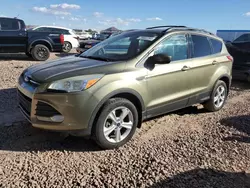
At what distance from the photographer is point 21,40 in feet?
38.1

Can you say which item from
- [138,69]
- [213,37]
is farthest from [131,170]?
[213,37]

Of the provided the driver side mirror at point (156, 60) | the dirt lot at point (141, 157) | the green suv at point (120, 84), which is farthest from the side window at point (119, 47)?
the dirt lot at point (141, 157)

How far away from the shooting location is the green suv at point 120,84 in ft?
11.0

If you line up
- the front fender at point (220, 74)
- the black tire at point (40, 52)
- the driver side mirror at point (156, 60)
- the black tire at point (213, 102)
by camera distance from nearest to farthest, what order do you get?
1. the driver side mirror at point (156, 60)
2. the front fender at point (220, 74)
3. the black tire at point (213, 102)
4. the black tire at point (40, 52)

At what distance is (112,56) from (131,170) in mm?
1855

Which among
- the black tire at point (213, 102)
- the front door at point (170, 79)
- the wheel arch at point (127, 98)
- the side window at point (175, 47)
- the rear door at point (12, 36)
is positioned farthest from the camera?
the rear door at point (12, 36)

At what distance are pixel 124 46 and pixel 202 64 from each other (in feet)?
4.98

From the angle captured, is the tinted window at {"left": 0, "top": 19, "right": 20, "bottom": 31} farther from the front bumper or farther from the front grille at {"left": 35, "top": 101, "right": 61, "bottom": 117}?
the front grille at {"left": 35, "top": 101, "right": 61, "bottom": 117}

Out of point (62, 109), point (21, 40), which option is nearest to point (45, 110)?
point (62, 109)

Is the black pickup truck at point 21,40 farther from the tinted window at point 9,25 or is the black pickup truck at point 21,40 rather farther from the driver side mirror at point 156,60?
the driver side mirror at point 156,60

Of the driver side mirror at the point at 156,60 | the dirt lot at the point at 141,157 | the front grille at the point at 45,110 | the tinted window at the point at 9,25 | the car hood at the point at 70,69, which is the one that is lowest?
the dirt lot at the point at 141,157

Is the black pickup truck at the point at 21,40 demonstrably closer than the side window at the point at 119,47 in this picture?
No

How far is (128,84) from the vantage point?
369 centimetres

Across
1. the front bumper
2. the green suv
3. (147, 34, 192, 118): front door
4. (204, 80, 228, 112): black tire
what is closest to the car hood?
the green suv
